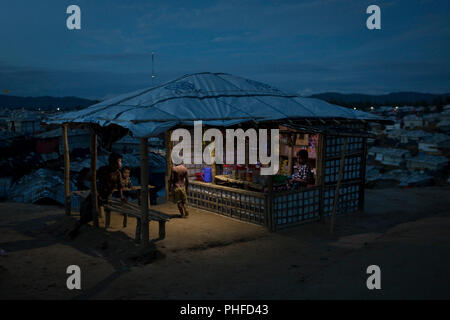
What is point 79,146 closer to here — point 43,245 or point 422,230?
point 43,245

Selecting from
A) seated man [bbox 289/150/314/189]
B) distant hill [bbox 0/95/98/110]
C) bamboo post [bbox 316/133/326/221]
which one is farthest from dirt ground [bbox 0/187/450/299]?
distant hill [bbox 0/95/98/110]

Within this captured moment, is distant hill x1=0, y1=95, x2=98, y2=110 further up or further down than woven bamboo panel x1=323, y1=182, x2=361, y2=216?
further up

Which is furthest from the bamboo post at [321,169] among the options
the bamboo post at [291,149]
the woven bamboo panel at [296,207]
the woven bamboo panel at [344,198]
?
the bamboo post at [291,149]

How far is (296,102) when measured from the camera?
31.7 feet

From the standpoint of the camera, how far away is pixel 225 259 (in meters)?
6.58

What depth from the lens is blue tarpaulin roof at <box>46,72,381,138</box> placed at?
23.4 feet

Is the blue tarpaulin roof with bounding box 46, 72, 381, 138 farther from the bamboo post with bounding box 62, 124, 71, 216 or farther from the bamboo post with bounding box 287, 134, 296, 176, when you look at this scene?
the bamboo post with bounding box 287, 134, 296, 176

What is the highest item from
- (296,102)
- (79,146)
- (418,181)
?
(296,102)

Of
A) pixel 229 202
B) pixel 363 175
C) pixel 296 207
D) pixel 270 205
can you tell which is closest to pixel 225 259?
pixel 270 205

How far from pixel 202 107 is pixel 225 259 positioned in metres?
3.51

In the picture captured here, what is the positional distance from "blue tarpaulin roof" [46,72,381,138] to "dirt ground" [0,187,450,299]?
2.44m

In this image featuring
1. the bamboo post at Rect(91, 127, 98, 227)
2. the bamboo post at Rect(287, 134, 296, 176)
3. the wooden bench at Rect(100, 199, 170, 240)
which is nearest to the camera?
the wooden bench at Rect(100, 199, 170, 240)
